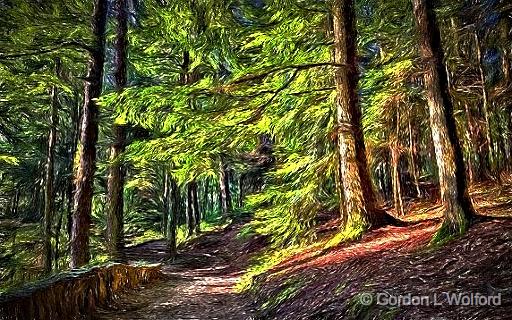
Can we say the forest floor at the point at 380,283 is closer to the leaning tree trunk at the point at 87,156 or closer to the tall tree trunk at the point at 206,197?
the leaning tree trunk at the point at 87,156

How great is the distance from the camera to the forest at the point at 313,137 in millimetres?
4707

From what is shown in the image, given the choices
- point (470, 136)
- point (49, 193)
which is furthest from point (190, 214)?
point (470, 136)

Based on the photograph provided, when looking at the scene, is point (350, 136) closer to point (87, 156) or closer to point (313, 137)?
point (313, 137)

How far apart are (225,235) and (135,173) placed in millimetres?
6120

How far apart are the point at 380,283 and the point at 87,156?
6.77 m

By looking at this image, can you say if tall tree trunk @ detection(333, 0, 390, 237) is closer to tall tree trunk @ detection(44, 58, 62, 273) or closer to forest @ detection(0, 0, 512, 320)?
forest @ detection(0, 0, 512, 320)

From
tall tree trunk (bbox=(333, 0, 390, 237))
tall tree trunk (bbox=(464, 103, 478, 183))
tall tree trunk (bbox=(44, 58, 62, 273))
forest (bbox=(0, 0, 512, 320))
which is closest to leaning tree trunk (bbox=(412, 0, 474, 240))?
forest (bbox=(0, 0, 512, 320))

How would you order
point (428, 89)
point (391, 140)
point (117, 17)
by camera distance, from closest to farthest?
point (428, 89) < point (391, 140) < point (117, 17)

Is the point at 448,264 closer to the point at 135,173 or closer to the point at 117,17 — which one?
the point at 117,17

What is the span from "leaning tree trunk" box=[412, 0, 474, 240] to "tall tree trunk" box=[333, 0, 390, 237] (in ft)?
6.70

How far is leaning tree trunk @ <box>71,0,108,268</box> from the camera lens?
8633 mm

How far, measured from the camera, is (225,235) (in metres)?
23.0

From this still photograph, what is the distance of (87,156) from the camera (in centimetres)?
883

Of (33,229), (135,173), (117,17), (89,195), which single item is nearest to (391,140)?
(89,195)
